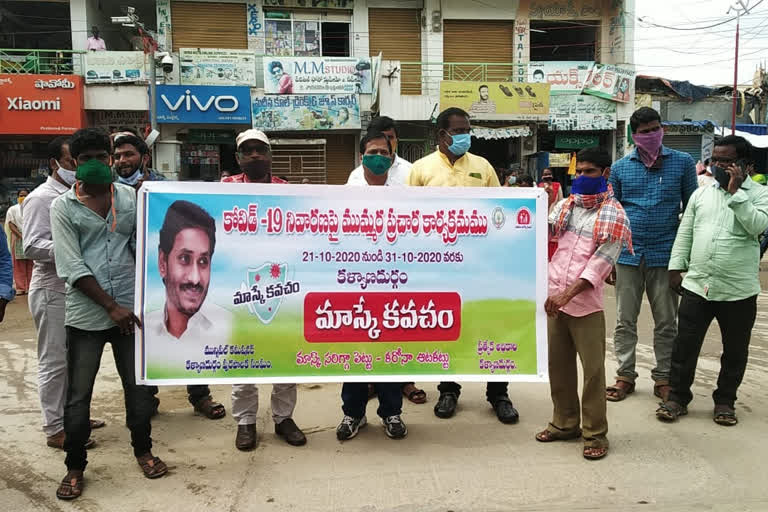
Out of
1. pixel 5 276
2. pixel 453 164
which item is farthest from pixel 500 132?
pixel 5 276

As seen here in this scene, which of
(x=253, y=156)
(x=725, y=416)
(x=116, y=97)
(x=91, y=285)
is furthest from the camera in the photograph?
(x=116, y=97)

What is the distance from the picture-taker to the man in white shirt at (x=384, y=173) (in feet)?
12.7

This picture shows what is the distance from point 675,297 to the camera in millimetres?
4477

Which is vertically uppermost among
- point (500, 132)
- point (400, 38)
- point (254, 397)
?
point (400, 38)

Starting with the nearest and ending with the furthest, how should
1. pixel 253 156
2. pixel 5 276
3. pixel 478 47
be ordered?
pixel 5 276 < pixel 253 156 < pixel 478 47

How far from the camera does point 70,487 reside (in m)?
3.04

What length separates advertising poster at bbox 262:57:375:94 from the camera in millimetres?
15477

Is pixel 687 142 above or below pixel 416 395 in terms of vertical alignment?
above

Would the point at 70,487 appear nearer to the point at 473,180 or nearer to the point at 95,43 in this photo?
the point at 473,180

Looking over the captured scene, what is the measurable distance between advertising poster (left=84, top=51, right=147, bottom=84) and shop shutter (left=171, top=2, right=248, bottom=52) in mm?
1340

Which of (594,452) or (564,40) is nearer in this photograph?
(594,452)

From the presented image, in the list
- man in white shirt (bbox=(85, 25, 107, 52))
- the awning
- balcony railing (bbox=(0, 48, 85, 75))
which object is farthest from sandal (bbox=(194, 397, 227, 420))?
man in white shirt (bbox=(85, 25, 107, 52))

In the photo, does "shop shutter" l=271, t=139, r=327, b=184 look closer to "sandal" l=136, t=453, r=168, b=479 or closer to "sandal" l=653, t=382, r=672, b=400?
"sandal" l=653, t=382, r=672, b=400

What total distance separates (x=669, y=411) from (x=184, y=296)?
10.5 feet
